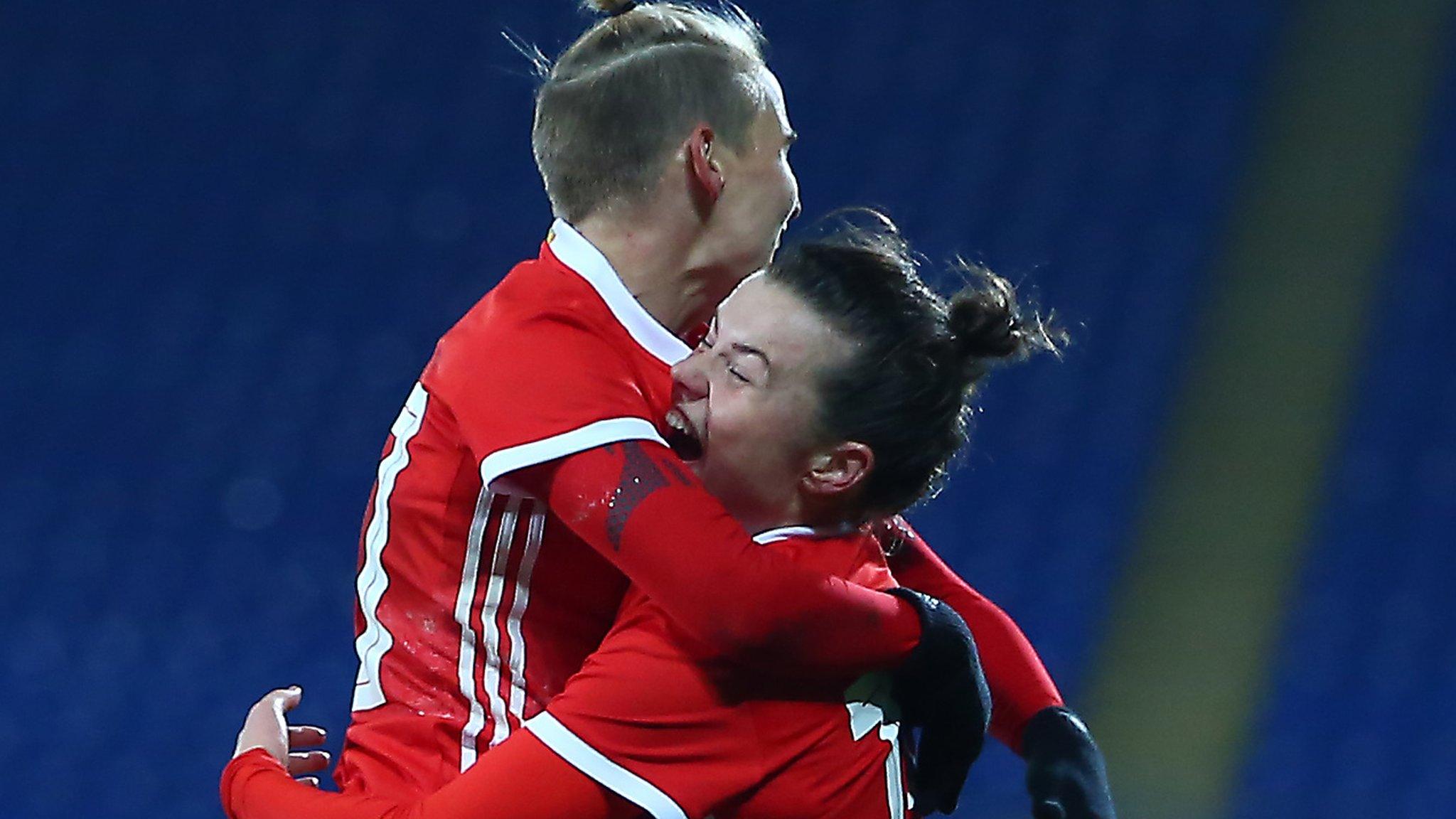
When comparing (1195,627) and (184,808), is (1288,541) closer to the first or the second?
(1195,627)

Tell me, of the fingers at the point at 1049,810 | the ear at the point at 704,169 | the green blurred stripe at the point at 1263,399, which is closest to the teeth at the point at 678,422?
the ear at the point at 704,169

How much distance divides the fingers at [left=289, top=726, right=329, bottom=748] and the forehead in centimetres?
39

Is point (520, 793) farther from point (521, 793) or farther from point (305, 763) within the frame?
point (305, 763)

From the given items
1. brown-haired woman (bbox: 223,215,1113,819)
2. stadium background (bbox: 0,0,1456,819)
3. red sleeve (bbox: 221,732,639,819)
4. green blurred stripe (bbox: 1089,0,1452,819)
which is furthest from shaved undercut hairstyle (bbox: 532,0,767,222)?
green blurred stripe (bbox: 1089,0,1452,819)

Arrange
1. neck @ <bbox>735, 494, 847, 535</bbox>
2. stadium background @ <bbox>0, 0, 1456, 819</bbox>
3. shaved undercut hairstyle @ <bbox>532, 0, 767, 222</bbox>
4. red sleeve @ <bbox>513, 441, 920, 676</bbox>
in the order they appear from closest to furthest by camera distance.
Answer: red sleeve @ <bbox>513, 441, 920, 676</bbox> < neck @ <bbox>735, 494, 847, 535</bbox> < shaved undercut hairstyle @ <bbox>532, 0, 767, 222</bbox> < stadium background @ <bbox>0, 0, 1456, 819</bbox>

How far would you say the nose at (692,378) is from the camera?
979mm

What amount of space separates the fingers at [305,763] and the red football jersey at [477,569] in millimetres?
45

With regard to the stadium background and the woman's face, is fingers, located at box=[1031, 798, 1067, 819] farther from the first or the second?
the stadium background

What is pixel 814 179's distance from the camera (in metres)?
3.03

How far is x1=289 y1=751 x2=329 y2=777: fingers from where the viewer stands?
1.08 meters

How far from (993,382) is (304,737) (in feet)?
6.57

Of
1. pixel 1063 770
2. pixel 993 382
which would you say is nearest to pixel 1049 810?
pixel 1063 770

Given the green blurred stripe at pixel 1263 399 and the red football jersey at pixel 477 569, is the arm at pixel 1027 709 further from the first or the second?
the green blurred stripe at pixel 1263 399

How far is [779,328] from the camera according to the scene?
97cm
